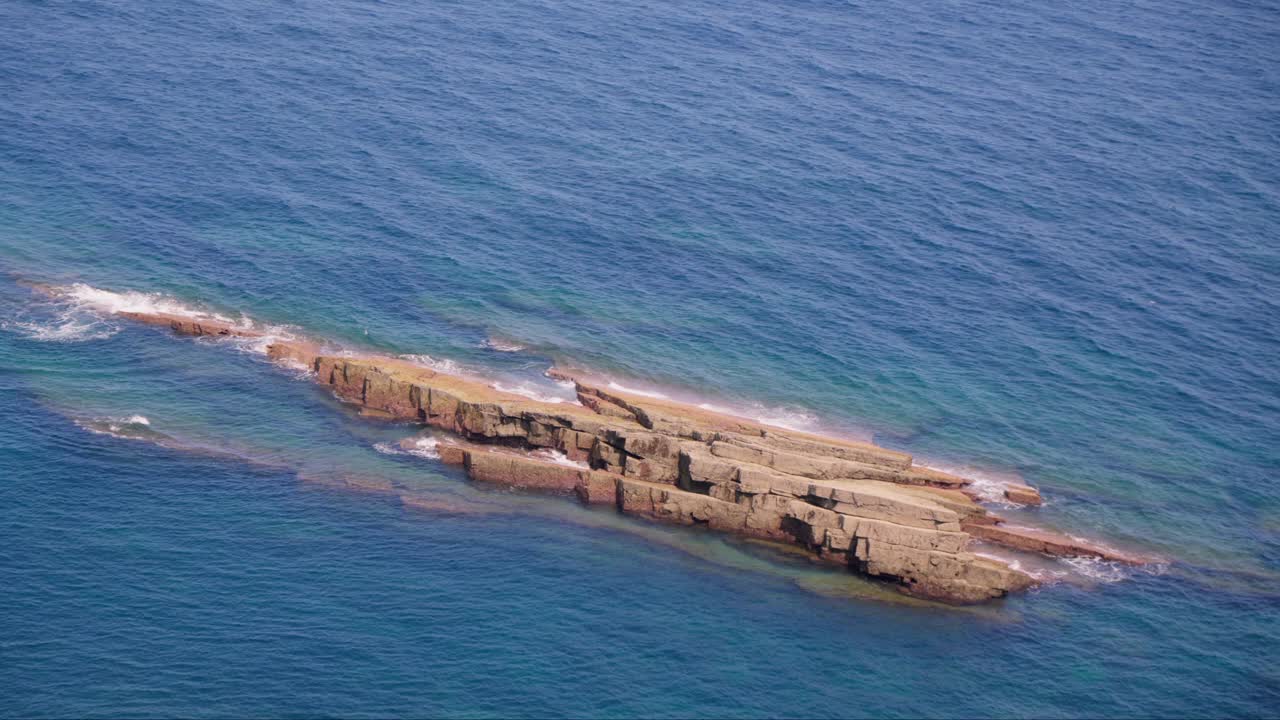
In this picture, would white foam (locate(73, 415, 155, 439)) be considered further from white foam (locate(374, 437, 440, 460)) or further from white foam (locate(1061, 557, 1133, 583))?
white foam (locate(1061, 557, 1133, 583))

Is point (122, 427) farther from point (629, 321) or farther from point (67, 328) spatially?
point (629, 321)

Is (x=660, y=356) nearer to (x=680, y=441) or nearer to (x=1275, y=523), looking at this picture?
(x=680, y=441)

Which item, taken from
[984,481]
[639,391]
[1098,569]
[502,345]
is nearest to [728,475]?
[639,391]

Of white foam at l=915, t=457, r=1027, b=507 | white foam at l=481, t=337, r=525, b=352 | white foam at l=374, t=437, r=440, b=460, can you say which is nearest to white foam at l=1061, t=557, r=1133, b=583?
white foam at l=915, t=457, r=1027, b=507

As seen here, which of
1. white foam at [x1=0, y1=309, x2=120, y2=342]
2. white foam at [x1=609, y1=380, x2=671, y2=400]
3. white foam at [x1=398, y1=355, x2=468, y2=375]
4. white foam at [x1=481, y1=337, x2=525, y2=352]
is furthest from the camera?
white foam at [x1=481, y1=337, x2=525, y2=352]

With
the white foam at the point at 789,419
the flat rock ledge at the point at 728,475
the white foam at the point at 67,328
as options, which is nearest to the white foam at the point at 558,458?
the flat rock ledge at the point at 728,475

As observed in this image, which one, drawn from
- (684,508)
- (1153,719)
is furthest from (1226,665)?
(684,508)

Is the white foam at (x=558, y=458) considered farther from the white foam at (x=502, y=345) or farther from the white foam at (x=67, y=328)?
the white foam at (x=67, y=328)
